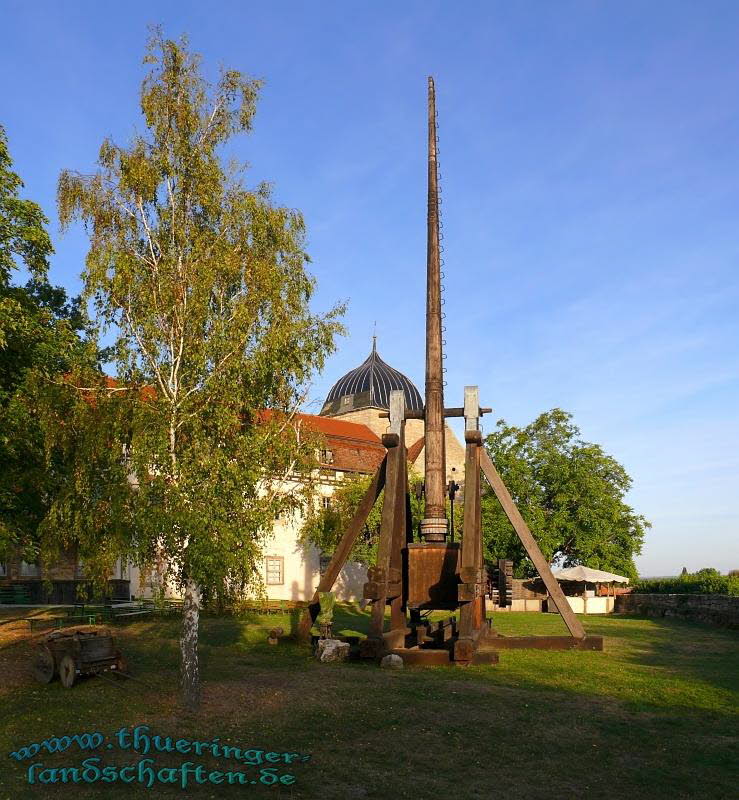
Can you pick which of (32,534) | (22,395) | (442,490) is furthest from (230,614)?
(22,395)

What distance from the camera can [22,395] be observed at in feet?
45.8

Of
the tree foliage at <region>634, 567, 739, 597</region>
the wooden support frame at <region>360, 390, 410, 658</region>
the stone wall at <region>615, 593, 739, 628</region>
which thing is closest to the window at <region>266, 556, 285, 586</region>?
the stone wall at <region>615, 593, 739, 628</region>

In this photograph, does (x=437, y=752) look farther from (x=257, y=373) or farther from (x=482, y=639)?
(x=482, y=639)

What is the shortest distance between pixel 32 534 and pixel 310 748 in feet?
38.3

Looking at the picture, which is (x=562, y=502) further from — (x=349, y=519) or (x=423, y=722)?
(x=423, y=722)

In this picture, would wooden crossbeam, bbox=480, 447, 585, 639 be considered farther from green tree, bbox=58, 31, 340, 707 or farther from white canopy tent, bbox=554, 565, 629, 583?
white canopy tent, bbox=554, 565, 629, 583

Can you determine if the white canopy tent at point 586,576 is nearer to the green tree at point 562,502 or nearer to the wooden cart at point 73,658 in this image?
the green tree at point 562,502

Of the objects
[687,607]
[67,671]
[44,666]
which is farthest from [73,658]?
[687,607]

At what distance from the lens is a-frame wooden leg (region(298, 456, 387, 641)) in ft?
57.7

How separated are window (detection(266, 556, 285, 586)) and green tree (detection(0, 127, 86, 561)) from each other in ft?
Result: 68.1

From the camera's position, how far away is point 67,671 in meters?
12.8

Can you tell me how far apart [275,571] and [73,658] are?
→ 26833 mm

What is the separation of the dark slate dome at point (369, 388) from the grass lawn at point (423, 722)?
4136 centimetres

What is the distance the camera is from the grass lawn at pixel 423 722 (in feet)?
26.8
